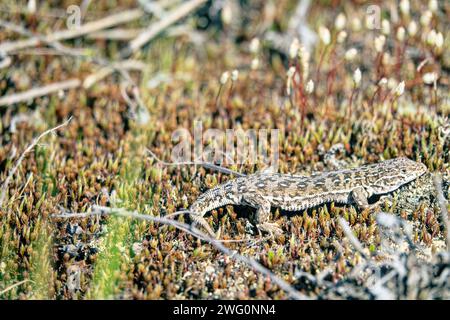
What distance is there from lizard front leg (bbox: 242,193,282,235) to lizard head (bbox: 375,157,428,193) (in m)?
1.24

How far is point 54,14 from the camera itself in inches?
345

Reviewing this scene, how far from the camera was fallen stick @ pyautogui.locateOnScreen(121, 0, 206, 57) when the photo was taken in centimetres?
848

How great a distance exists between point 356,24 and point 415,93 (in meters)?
1.28

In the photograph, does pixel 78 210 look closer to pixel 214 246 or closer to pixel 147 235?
pixel 147 235

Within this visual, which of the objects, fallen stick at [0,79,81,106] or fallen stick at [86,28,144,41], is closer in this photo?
fallen stick at [0,79,81,106]

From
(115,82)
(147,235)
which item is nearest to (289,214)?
(147,235)

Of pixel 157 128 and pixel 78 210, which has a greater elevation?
pixel 157 128

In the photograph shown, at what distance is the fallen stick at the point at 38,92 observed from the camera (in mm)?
7480

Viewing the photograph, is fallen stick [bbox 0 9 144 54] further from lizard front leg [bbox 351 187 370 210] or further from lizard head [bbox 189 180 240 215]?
lizard front leg [bbox 351 187 370 210]

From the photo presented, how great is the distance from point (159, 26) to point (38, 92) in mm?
2203

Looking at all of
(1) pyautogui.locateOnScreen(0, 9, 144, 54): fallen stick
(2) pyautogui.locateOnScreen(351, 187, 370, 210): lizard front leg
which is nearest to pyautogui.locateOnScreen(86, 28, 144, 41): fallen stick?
(1) pyautogui.locateOnScreen(0, 9, 144, 54): fallen stick

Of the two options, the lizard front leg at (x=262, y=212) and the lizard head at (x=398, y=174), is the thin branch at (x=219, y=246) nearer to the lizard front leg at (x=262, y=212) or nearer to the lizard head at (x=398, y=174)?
the lizard front leg at (x=262, y=212)
